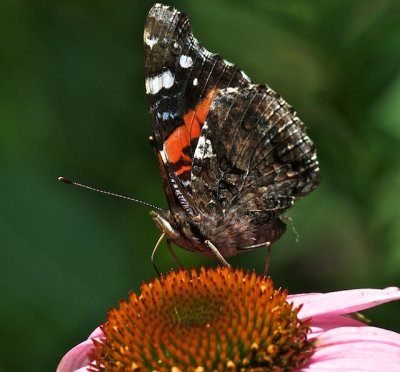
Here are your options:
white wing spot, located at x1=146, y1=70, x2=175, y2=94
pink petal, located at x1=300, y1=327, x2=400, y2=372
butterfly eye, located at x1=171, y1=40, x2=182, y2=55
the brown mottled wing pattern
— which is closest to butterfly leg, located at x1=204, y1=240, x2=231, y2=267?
the brown mottled wing pattern

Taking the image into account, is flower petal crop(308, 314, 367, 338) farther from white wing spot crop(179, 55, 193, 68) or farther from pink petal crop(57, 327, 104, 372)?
white wing spot crop(179, 55, 193, 68)

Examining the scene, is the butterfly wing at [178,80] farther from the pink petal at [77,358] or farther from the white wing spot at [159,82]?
the pink petal at [77,358]

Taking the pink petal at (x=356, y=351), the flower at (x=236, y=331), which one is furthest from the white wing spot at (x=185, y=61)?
the pink petal at (x=356, y=351)

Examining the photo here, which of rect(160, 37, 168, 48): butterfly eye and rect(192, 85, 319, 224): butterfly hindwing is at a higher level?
rect(160, 37, 168, 48): butterfly eye

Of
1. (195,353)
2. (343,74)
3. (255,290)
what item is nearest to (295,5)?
(343,74)

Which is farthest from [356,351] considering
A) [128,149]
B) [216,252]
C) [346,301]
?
[128,149]

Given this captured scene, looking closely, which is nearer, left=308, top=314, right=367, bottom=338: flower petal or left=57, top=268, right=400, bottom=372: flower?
left=57, top=268, right=400, bottom=372: flower

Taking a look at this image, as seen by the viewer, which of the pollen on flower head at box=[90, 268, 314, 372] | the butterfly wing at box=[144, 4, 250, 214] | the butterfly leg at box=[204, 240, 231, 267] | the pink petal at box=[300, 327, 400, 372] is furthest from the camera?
the butterfly wing at box=[144, 4, 250, 214]
